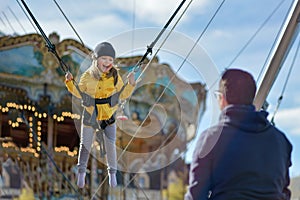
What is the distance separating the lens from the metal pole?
1756 mm

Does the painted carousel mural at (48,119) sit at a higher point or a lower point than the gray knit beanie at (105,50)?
higher

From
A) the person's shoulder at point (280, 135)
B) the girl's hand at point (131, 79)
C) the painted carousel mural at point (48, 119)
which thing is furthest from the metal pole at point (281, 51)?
the painted carousel mural at point (48, 119)

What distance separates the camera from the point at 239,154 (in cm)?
109

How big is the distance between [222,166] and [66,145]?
522cm

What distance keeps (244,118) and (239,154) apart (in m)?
0.07

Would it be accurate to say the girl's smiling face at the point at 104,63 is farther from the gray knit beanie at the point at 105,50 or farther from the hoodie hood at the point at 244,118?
the hoodie hood at the point at 244,118

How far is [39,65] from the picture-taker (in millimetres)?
5633

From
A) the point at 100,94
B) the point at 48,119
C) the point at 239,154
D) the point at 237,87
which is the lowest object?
the point at 239,154

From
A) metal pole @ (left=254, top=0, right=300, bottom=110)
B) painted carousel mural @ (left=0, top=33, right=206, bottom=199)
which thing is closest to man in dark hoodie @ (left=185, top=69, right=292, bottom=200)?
metal pole @ (left=254, top=0, right=300, bottom=110)

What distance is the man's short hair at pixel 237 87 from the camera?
1144mm

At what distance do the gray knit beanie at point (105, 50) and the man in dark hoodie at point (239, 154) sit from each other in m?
0.75

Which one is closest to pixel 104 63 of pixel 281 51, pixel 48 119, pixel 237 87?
pixel 281 51

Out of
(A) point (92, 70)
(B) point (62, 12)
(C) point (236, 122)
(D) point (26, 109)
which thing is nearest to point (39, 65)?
(D) point (26, 109)

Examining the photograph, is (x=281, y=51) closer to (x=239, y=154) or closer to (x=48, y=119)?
(x=239, y=154)
